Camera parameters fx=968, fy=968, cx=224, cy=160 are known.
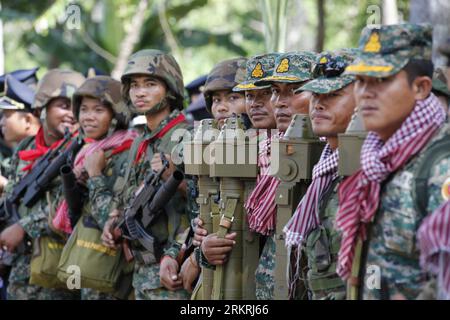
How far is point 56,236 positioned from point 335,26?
1769 cm

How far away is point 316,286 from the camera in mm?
4836

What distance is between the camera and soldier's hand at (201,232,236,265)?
5707 millimetres

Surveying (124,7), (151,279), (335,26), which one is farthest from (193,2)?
(151,279)

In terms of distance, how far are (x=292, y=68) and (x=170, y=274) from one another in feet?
6.05

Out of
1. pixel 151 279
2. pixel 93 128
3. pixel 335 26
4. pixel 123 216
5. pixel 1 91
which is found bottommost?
pixel 151 279

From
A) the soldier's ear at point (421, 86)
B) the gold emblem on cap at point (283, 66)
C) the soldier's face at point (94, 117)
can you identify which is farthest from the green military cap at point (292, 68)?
the soldier's face at point (94, 117)

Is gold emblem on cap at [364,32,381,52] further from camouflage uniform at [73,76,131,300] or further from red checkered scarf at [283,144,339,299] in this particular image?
camouflage uniform at [73,76,131,300]

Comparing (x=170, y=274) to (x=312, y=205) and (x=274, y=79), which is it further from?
(x=312, y=205)

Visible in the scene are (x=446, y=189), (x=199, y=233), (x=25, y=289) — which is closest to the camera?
(x=446, y=189)

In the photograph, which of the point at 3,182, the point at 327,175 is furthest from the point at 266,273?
the point at 3,182

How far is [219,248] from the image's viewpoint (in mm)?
5703
